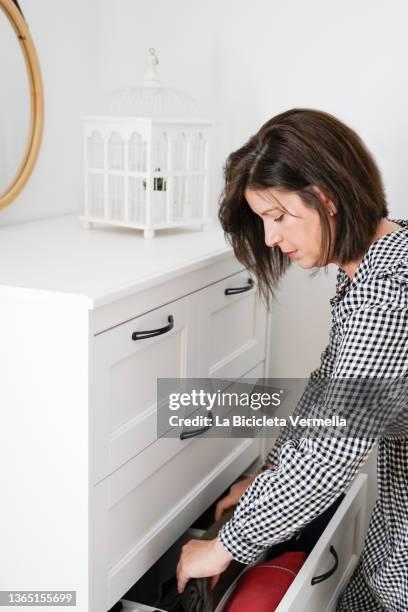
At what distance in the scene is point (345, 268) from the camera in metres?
1.15

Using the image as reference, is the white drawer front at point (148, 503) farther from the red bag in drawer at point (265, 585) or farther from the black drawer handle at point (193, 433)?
the red bag in drawer at point (265, 585)

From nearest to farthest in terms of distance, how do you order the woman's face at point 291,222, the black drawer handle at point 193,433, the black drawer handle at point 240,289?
the woman's face at point 291,222 → the black drawer handle at point 193,433 → the black drawer handle at point 240,289

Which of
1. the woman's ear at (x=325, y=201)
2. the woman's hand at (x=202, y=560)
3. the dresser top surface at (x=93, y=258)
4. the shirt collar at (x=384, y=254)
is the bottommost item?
the woman's hand at (x=202, y=560)

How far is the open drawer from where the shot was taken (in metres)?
1.15

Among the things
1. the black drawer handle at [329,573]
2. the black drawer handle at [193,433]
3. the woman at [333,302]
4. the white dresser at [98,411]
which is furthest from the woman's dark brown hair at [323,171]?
the black drawer handle at [329,573]

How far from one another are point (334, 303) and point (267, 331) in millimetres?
498

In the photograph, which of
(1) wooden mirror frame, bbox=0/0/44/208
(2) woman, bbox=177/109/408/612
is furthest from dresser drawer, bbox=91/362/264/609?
(1) wooden mirror frame, bbox=0/0/44/208

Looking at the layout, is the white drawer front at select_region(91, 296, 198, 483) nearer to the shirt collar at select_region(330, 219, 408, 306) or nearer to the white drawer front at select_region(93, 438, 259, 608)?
the white drawer front at select_region(93, 438, 259, 608)

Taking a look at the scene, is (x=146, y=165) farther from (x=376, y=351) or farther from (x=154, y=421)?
(x=376, y=351)

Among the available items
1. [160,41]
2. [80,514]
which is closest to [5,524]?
[80,514]

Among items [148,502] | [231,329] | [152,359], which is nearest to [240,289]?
[231,329]

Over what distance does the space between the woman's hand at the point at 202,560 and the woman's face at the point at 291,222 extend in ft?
1.51

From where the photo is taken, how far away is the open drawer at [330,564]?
1152 mm

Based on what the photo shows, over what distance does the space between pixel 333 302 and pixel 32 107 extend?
792mm
